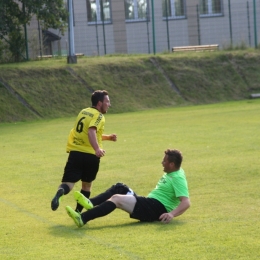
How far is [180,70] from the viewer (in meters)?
36.4

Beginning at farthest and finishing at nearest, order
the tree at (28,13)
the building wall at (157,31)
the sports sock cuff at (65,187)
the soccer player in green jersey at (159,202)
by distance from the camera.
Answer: the building wall at (157,31)
the tree at (28,13)
the sports sock cuff at (65,187)
the soccer player in green jersey at (159,202)

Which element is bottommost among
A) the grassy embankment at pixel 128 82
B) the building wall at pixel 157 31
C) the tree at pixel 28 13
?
the grassy embankment at pixel 128 82

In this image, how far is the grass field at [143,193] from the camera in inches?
282

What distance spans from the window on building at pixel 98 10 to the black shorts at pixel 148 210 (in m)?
37.8

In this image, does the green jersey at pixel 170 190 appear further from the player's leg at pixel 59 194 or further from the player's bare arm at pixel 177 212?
the player's leg at pixel 59 194

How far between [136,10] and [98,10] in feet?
8.67

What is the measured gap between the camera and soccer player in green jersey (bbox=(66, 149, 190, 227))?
8.43m

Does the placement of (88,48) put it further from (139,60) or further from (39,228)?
(39,228)

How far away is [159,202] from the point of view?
8.58 meters

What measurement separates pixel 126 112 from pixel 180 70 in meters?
6.31

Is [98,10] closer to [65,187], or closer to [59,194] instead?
[65,187]

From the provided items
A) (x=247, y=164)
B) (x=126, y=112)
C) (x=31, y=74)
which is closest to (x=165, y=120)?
(x=126, y=112)

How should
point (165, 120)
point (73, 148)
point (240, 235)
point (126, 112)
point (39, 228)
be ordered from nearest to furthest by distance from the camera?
1. point (240, 235)
2. point (39, 228)
3. point (73, 148)
4. point (165, 120)
5. point (126, 112)

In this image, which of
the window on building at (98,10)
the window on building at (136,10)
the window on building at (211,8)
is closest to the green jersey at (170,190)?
the window on building at (98,10)
